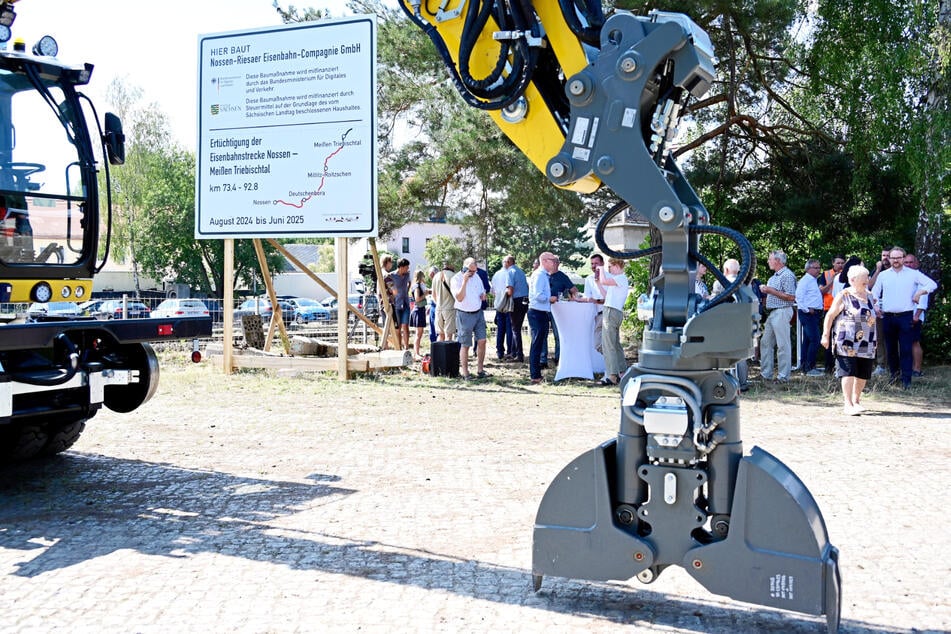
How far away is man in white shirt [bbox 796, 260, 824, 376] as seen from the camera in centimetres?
1326

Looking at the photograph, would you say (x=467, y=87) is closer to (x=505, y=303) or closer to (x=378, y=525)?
(x=378, y=525)

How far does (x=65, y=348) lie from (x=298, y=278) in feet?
201

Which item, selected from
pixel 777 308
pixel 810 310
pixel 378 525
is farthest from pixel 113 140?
pixel 810 310

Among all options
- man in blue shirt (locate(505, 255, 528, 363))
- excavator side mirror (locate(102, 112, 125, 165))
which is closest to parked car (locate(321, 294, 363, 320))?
man in blue shirt (locate(505, 255, 528, 363))

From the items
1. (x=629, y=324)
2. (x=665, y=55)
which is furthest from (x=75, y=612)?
(x=629, y=324)

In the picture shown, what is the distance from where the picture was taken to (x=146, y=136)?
4903cm

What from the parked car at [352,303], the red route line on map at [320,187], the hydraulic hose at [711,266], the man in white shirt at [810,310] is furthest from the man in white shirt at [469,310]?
the hydraulic hose at [711,266]

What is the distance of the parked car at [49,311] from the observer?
6.69m

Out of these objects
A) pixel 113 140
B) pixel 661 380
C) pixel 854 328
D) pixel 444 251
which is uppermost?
pixel 444 251

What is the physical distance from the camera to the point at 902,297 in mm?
12234

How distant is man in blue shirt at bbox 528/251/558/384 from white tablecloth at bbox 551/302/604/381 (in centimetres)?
15

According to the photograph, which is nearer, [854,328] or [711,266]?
[711,266]

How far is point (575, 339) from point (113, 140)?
7.70 metres

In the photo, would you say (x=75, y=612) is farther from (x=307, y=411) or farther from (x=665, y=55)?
(x=307, y=411)
